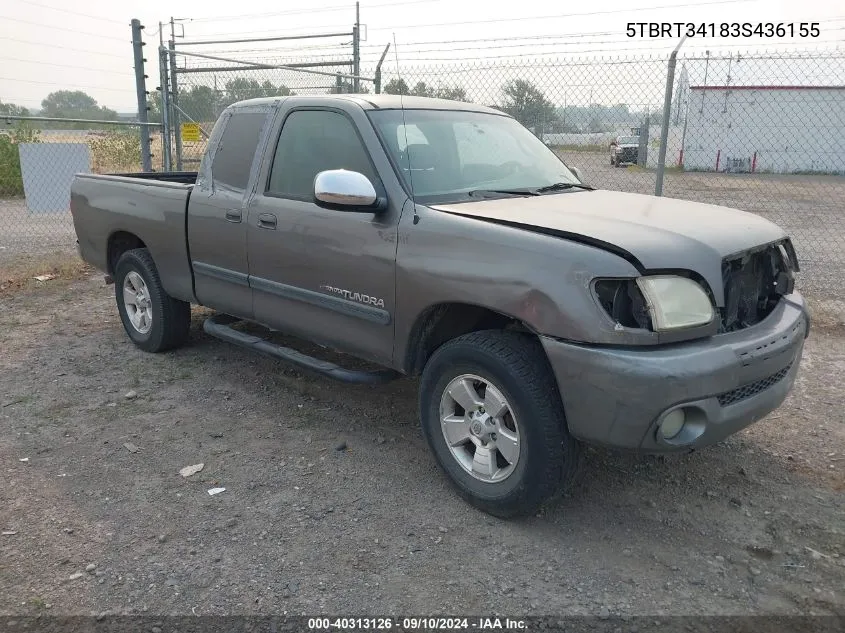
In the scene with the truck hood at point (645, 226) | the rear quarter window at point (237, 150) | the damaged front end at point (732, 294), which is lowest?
the damaged front end at point (732, 294)

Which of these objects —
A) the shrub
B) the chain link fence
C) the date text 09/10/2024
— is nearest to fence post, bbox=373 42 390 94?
the chain link fence

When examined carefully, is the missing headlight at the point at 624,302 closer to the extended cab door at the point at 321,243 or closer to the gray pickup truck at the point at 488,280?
the gray pickup truck at the point at 488,280

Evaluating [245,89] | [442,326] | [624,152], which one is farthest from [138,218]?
[624,152]

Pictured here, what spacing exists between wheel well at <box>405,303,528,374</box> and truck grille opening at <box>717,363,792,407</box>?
3.21 ft

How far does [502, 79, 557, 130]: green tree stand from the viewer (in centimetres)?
813

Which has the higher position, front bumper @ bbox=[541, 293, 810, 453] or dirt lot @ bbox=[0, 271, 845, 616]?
front bumper @ bbox=[541, 293, 810, 453]

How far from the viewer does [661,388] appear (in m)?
2.70

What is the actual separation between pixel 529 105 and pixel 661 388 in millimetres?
6218

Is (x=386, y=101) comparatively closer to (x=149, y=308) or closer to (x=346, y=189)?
(x=346, y=189)

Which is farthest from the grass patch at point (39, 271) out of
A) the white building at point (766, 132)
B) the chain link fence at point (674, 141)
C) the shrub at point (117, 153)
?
the white building at point (766, 132)

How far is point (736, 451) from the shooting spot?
3977 mm

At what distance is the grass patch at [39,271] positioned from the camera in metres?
8.07

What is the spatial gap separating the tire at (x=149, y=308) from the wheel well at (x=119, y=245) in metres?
0.11

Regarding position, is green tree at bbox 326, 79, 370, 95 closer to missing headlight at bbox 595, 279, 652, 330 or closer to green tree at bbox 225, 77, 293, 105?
green tree at bbox 225, 77, 293, 105
